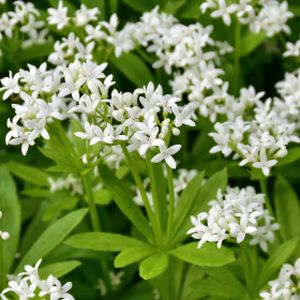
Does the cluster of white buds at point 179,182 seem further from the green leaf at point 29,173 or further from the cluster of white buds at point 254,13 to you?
the cluster of white buds at point 254,13

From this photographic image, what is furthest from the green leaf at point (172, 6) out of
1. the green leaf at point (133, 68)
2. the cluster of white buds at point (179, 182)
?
the cluster of white buds at point (179, 182)

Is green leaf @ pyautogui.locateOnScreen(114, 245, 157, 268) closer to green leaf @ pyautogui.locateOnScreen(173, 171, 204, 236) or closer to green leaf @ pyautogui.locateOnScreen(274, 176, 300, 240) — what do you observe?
green leaf @ pyautogui.locateOnScreen(173, 171, 204, 236)

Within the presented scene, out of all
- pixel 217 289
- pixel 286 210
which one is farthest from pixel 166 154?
pixel 286 210

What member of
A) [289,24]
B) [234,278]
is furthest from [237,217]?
[289,24]

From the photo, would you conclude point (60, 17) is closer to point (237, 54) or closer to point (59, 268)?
point (237, 54)

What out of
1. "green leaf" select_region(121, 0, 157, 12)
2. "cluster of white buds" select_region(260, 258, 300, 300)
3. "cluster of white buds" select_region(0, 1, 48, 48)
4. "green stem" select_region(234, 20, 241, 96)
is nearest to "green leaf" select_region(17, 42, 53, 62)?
"cluster of white buds" select_region(0, 1, 48, 48)

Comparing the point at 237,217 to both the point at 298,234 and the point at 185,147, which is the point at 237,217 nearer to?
the point at 298,234
